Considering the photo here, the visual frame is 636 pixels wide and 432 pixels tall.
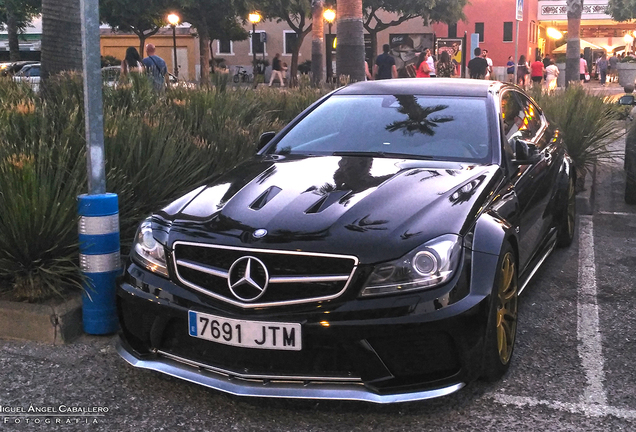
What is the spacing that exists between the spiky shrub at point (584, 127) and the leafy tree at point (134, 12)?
30492 mm

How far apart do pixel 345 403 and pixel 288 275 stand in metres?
0.70

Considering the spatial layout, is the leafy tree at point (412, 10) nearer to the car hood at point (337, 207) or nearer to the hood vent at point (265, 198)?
the car hood at point (337, 207)

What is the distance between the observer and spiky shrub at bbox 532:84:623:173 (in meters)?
9.77

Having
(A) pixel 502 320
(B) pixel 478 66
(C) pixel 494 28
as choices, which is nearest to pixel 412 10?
(C) pixel 494 28

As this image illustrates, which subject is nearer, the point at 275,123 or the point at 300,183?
the point at 300,183

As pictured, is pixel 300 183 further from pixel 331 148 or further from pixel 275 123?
pixel 275 123

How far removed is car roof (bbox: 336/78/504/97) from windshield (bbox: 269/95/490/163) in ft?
0.27

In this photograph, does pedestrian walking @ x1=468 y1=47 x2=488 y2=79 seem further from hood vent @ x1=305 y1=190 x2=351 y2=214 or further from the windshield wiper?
hood vent @ x1=305 y1=190 x2=351 y2=214

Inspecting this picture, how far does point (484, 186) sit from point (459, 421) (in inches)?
49.0

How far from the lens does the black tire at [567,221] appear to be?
255 inches

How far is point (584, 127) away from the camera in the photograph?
984 cm

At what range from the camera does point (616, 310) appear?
5121mm

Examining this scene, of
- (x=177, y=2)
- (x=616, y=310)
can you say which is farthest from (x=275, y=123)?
(x=177, y=2)

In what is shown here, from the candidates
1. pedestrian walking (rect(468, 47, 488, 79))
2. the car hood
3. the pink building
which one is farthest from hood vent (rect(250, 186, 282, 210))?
the pink building
